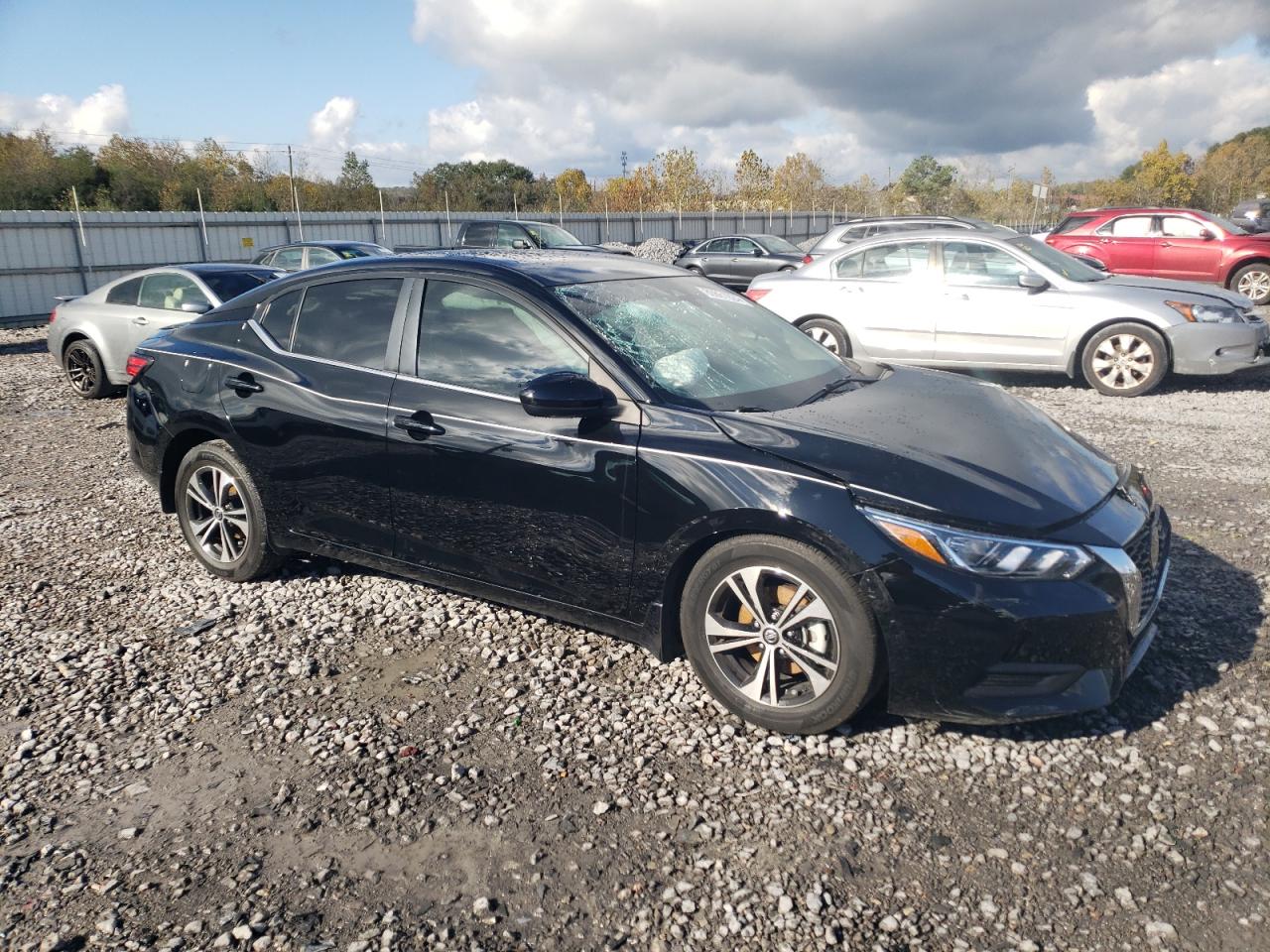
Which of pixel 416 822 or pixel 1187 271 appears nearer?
pixel 416 822

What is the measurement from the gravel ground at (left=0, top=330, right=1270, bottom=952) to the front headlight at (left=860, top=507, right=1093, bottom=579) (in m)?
0.70

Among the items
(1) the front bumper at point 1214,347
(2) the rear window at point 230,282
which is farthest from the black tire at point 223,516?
(1) the front bumper at point 1214,347

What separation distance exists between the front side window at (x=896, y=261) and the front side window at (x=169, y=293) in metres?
6.78

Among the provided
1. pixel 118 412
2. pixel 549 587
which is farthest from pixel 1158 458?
pixel 118 412

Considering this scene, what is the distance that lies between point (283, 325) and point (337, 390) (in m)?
0.62

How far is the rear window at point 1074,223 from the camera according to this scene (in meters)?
17.1

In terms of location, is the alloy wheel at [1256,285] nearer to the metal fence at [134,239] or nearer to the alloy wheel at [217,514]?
the alloy wheel at [217,514]

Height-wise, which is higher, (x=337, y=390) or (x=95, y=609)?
(x=337, y=390)

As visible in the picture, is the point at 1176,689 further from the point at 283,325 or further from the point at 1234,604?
the point at 283,325

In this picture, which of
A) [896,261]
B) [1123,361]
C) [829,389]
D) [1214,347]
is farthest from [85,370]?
[1214,347]

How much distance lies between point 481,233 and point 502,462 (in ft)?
58.6

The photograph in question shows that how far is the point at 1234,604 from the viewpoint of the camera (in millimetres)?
4391

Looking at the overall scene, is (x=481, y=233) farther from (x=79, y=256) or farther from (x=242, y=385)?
(x=242, y=385)

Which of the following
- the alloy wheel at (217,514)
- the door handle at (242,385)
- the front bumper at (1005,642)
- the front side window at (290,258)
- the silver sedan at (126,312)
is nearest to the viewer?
the front bumper at (1005,642)
